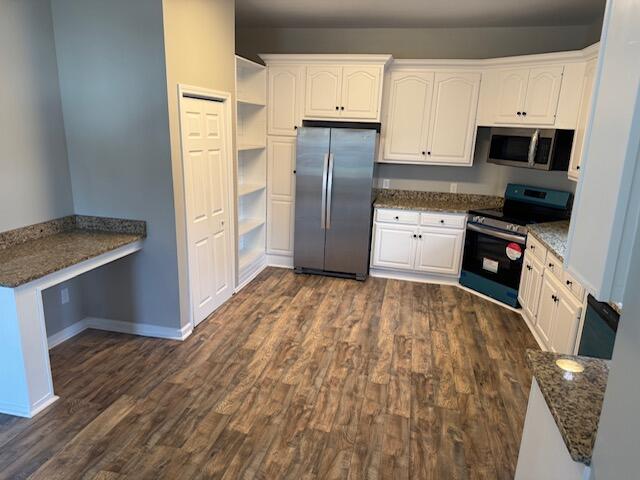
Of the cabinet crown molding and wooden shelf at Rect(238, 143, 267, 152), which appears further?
the cabinet crown molding

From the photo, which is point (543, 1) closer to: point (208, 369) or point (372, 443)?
point (372, 443)

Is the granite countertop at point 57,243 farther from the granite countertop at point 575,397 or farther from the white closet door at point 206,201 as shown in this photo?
the granite countertop at point 575,397

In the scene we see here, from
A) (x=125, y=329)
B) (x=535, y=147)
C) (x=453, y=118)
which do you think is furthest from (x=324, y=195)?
(x=125, y=329)

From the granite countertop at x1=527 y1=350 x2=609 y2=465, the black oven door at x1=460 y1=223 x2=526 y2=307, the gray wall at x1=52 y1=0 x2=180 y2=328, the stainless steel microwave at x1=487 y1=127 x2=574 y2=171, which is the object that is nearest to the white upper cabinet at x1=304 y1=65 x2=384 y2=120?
the stainless steel microwave at x1=487 y1=127 x2=574 y2=171

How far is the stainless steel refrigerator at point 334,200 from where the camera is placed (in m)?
4.62

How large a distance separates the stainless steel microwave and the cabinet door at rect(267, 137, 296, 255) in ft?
7.39

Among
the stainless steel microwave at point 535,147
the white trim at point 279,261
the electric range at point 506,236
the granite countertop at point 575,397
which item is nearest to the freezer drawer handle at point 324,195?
the white trim at point 279,261

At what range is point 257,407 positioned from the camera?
2.65 meters

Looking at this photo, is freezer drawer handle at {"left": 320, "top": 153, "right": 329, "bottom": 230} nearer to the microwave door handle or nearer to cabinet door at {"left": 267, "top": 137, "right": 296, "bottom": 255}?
cabinet door at {"left": 267, "top": 137, "right": 296, "bottom": 255}

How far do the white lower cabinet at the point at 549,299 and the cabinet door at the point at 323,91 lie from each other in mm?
2463

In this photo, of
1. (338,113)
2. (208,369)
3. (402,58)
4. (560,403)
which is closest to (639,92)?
(560,403)

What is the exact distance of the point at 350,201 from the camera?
4.78 meters

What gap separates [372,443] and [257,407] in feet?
2.39

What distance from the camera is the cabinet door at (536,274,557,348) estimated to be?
3.23 meters
